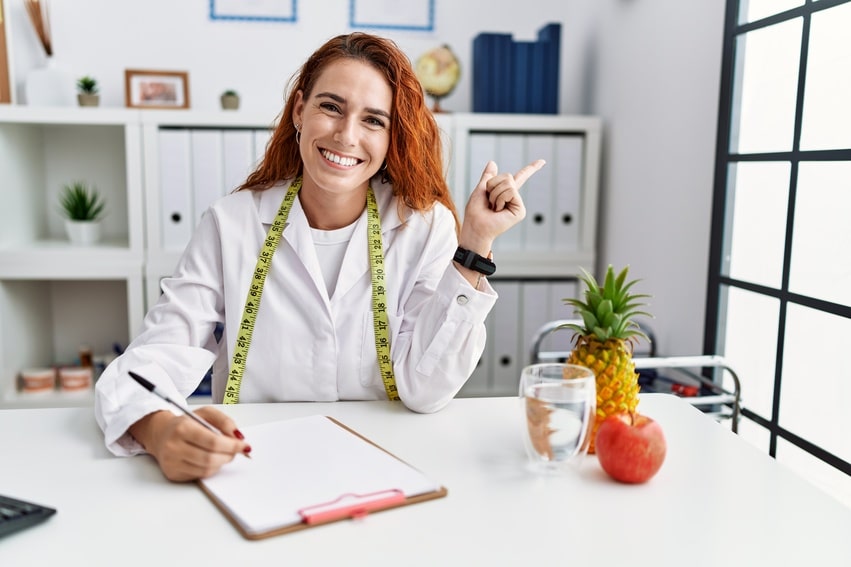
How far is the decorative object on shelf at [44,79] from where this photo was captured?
2713 mm

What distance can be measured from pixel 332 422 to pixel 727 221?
140cm

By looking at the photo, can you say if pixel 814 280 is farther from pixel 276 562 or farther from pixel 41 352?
pixel 41 352

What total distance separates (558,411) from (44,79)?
2487 mm

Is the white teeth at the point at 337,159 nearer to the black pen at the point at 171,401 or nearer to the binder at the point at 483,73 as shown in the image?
the black pen at the point at 171,401

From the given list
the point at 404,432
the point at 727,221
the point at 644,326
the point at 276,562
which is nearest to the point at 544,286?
the point at 644,326

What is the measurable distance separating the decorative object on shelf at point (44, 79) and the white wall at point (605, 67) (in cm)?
7

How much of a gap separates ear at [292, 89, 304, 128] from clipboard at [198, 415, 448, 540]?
729 mm

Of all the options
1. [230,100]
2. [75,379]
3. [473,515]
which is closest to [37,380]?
[75,379]

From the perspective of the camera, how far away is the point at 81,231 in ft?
9.04

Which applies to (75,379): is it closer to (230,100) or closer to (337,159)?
(230,100)

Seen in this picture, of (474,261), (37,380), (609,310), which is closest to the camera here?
(609,310)

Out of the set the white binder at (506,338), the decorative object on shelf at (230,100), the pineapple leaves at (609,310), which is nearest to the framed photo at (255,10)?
the decorative object on shelf at (230,100)

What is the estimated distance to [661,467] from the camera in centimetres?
104

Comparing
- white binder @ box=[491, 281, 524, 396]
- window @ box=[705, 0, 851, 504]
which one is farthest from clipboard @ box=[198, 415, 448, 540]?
white binder @ box=[491, 281, 524, 396]
